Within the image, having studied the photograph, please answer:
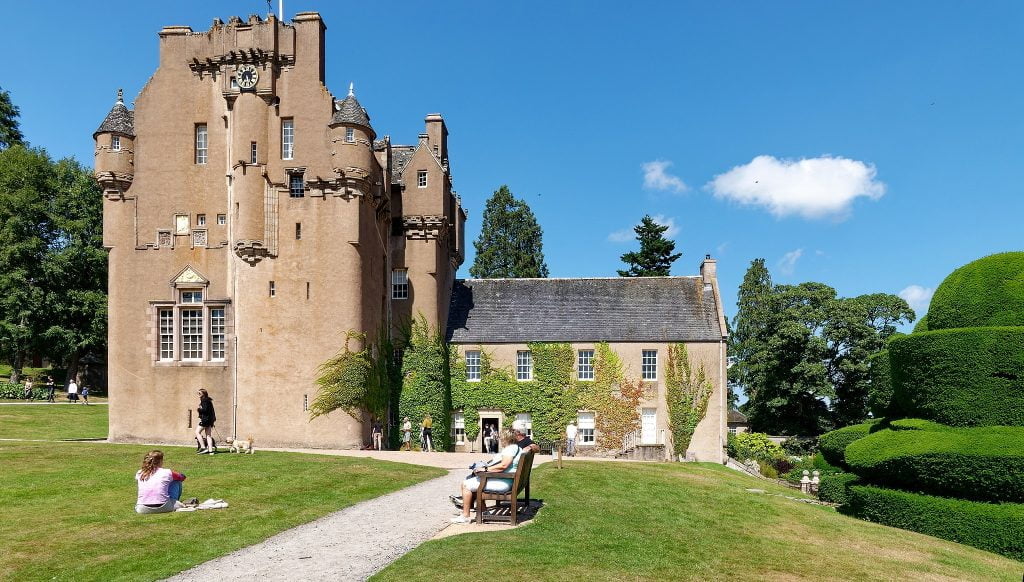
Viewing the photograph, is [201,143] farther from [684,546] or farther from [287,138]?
[684,546]

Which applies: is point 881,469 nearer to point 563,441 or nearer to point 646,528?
point 646,528

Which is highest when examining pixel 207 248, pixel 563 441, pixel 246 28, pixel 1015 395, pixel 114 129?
pixel 246 28

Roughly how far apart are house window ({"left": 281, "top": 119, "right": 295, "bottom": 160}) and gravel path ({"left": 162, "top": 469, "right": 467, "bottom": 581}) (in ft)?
69.4

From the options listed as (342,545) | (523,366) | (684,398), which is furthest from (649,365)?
(342,545)

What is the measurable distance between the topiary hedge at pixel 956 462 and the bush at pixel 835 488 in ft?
12.1

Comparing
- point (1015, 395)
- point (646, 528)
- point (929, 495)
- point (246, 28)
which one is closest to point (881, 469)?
point (929, 495)

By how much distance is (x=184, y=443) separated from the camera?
32.2 m

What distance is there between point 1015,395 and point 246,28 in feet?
106

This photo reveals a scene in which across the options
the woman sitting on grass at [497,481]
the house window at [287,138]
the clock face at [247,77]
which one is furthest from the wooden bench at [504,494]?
the clock face at [247,77]

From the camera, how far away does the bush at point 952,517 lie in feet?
53.4

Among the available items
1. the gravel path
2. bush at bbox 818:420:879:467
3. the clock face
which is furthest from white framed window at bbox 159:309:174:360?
bush at bbox 818:420:879:467

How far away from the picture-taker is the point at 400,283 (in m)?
39.0

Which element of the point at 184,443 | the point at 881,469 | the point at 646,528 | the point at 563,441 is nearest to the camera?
the point at 646,528

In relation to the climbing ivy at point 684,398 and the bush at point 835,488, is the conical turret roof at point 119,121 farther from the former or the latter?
the bush at point 835,488
